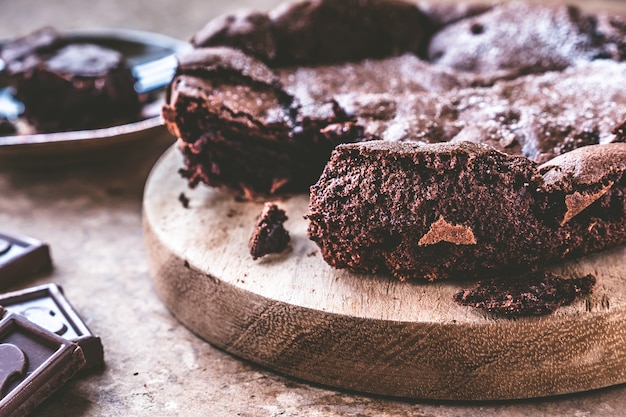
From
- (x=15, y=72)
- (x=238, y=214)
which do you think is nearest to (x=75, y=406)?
(x=238, y=214)

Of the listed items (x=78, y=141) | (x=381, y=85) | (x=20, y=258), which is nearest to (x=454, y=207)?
(x=381, y=85)

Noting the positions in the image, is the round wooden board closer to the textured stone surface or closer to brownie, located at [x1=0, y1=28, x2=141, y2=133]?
the textured stone surface

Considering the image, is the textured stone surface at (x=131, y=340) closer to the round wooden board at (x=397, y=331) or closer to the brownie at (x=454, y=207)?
the round wooden board at (x=397, y=331)

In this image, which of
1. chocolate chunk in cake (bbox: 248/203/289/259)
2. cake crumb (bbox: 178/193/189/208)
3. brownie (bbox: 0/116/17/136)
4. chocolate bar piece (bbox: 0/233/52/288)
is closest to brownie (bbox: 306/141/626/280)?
chocolate chunk in cake (bbox: 248/203/289/259)

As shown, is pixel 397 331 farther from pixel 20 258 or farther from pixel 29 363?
pixel 20 258

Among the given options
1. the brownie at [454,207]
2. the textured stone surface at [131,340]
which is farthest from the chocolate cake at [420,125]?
the textured stone surface at [131,340]

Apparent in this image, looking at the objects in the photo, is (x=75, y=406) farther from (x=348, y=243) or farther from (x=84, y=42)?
(x=84, y=42)

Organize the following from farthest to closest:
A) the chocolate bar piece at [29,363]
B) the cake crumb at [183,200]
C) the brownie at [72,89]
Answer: the brownie at [72,89], the cake crumb at [183,200], the chocolate bar piece at [29,363]
